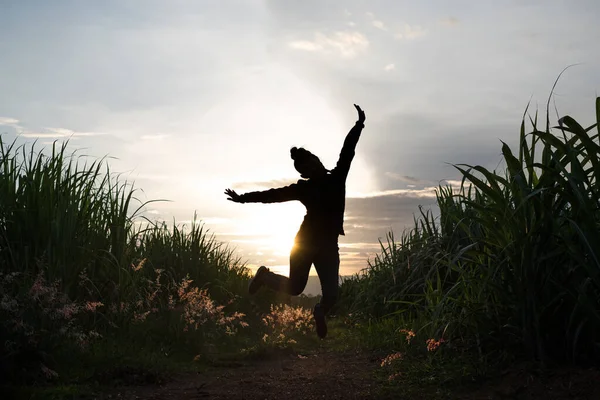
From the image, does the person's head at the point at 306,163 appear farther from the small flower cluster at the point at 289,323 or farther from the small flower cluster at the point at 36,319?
the small flower cluster at the point at 36,319

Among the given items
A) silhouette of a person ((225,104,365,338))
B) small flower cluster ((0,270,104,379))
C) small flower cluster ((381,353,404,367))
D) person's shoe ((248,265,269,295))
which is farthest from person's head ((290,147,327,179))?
small flower cluster ((0,270,104,379))

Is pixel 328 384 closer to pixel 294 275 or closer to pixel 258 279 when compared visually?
pixel 294 275

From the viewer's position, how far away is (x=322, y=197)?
7.65m

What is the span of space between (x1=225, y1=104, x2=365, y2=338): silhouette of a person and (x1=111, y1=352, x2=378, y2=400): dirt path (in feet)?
3.94

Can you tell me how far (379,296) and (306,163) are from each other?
2867mm

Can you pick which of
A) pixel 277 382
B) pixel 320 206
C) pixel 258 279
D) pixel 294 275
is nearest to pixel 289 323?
pixel 258 279

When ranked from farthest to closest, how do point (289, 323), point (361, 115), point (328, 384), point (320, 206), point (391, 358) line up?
point (289, 323)
point (361, 115)
point (320, 206)
point (391, 358)
point (328, 384)

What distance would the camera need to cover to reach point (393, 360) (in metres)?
5.84

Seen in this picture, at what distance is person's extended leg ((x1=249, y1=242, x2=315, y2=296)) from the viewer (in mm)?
7784

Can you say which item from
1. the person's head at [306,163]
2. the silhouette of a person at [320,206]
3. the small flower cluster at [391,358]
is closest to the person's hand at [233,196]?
the silhouette of a person at [320,206]

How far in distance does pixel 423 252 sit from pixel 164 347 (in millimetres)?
3823

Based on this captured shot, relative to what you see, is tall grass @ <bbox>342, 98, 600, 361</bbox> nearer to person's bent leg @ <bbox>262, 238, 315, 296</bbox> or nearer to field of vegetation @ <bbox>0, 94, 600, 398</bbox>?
field of vegetation @ <bbox>0, 94, 600, 398</bbox>

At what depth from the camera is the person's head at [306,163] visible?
780 centimetres

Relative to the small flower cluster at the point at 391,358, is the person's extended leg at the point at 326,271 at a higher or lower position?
higher
